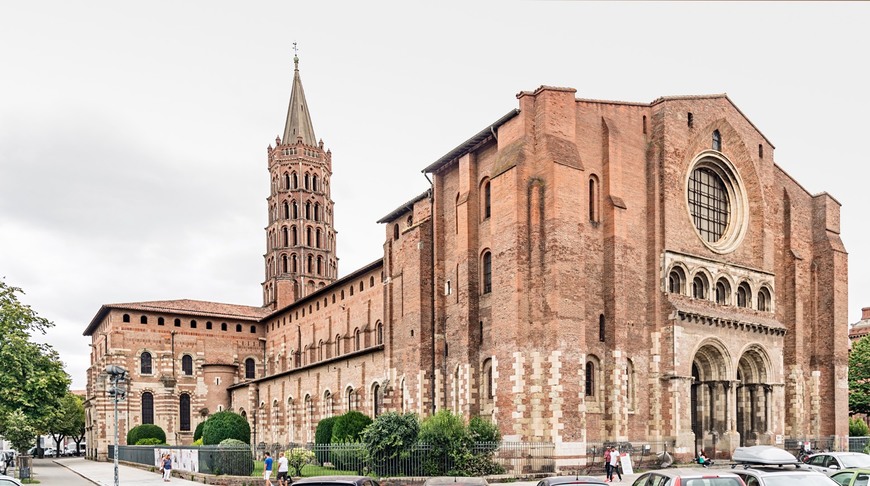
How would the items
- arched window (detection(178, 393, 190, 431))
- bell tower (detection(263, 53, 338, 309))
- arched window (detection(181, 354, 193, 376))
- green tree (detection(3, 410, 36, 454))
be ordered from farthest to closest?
bell tower (detection(263, 53, 338, 309)), arched window (detection(181, 354, 193, 376)), arched window (detection(178, 393, 190, 431)), green tree (detection(3, 410, 36, 454))

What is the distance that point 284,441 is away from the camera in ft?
195

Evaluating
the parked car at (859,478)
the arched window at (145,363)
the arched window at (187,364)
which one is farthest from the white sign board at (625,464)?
the arched window at (145,363)

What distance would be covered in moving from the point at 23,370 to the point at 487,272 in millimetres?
21592

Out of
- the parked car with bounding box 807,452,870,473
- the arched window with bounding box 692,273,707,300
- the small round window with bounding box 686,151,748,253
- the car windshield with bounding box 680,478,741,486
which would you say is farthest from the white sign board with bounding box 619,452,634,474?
the car windshield with bounding box 680,478,741,486

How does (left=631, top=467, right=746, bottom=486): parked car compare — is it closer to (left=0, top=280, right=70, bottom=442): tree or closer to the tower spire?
(left=0, top=280, right=70, bottom=442): tree

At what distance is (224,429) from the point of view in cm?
4125

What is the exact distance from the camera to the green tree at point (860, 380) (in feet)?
177

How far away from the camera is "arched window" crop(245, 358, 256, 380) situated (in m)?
70.4

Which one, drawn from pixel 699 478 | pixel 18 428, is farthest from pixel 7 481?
pixel 18 428

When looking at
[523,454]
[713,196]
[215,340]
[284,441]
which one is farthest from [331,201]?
[523,454]

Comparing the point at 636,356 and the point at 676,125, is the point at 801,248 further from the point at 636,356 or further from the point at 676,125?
the point at 636,356

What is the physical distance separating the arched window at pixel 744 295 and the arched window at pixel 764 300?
1129 mm

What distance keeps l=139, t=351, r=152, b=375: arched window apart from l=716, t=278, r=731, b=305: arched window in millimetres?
46729

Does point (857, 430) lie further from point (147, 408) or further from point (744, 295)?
point (147, 408)
